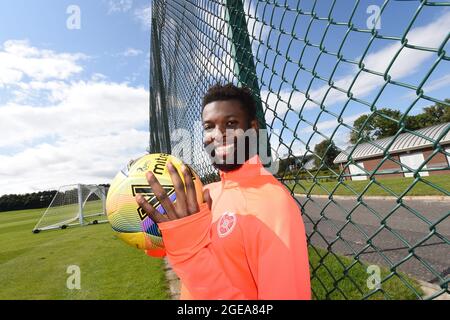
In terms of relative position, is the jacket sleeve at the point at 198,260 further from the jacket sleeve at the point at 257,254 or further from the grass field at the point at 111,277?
the grass field at the point at 111,277

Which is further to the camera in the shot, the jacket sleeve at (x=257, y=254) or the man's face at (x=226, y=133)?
the man's face at (x=226, y=133)

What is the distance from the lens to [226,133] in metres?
1.70

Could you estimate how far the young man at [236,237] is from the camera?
4.00ft

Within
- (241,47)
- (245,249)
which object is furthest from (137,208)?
(241,47)

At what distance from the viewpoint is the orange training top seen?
1214 millimetres

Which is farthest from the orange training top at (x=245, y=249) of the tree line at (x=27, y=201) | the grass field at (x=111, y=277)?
the tree line at (x=27, y=201)

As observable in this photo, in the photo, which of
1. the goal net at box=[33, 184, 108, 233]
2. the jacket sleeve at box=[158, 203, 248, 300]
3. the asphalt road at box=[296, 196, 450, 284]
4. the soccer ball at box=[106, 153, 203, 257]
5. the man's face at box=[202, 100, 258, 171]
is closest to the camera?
the jacket sleeve at box=[158, 203, 248, 300]

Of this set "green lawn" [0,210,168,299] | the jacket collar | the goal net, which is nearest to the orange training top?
the jacket collar

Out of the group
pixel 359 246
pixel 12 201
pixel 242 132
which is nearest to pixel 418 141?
pixel 359 246

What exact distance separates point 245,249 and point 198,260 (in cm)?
22

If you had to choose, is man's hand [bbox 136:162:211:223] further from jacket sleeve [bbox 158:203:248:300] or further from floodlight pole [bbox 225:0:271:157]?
floodlight pole [bbox 225:0:271:157]

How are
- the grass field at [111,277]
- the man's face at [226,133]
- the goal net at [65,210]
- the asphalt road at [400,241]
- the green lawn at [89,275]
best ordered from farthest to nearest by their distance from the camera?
the goal net at [65,210], the green lawn at [89,275], the asphalt road at [400,241], the grass field at [111,277], the man's face at [226,133]

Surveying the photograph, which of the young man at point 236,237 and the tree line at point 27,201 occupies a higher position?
the young man at point 236,237
